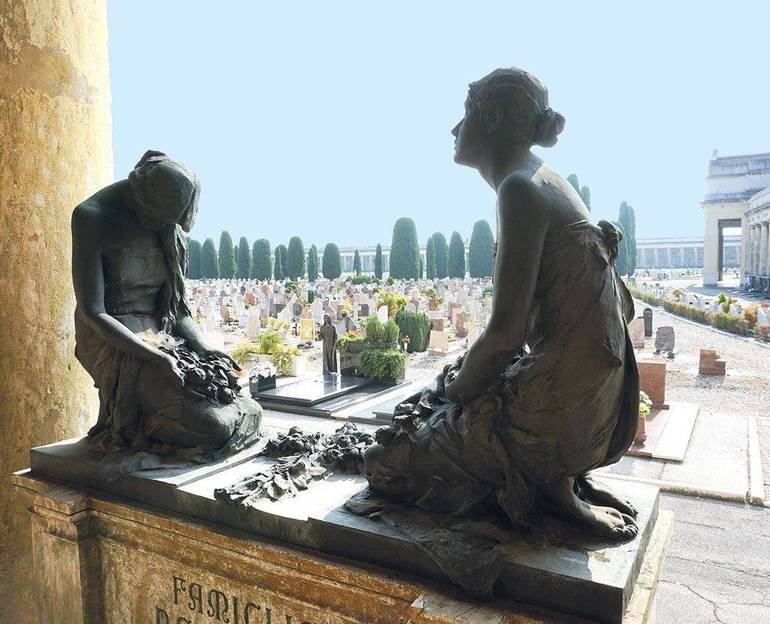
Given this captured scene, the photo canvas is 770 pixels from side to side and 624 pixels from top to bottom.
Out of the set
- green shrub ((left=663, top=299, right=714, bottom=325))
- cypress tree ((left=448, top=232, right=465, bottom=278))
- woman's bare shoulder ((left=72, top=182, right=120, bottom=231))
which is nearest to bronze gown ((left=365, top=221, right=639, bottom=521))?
woman's bare shoulder ((left=72, top=182, right=120, bottom=231))

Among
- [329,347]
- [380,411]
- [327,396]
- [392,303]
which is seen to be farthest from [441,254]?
[380,411]

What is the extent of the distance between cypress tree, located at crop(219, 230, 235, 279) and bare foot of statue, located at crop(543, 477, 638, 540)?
45527 millimetres

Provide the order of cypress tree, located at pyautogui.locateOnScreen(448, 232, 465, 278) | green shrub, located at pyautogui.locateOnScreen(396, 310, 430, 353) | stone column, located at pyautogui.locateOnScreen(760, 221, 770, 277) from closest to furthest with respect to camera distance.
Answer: green shrub, located at pyautogui.locateOnScreen(396, 310, 430, 353) → stone column, located at pyautogui.locateOnScreen(760, 221, 770, 277) → cypress tree, located at pyautogui.locateOnScreen(448, 232, 465, 278)

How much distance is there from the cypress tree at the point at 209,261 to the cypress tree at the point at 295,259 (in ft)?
18.5

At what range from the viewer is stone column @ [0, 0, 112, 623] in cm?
381

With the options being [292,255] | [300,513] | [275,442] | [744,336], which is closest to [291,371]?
[275,442]

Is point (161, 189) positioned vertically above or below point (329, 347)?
above

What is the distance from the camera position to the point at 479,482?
233 cm

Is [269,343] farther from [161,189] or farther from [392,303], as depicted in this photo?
[161,189]

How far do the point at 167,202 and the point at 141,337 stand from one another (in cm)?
75

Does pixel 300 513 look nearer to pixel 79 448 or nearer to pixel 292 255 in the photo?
pixel 79 448

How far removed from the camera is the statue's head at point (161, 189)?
3105 millimetres

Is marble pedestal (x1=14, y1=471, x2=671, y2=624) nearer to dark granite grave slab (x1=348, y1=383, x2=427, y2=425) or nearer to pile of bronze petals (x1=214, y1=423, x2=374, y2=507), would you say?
pile of bronze petals (x1=214, y1=423, x2=374, y2=507)

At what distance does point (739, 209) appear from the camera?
173 ft
